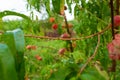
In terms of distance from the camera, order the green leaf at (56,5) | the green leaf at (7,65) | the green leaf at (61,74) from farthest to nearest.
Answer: the green leaf at (61,74) → the green leaf at (56,5) → the green leaf at (7,65)

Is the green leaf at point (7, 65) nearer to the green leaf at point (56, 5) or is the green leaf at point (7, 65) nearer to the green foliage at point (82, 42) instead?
the green foliage at point (82, 42)

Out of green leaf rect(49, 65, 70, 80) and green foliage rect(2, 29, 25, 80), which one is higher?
green foliage rect(2, 29, 25, 80)

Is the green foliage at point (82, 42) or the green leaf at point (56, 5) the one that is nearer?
the green leaf at point (56, 5)

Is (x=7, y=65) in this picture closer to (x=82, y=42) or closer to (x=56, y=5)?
(x=56, y=5)

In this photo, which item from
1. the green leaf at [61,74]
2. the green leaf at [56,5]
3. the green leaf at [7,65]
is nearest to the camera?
the green leaf at [7,65]

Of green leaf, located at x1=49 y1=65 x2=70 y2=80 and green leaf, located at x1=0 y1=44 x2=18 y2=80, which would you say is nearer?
green leaf, located at x1=0 y1=44 x2=18 y2=80

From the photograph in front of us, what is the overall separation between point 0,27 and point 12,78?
19cm

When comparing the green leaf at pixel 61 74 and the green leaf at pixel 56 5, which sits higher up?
the green leaf at pixel 56 5

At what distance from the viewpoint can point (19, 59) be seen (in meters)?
0.48

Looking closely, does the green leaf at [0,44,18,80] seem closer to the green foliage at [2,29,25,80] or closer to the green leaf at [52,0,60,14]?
the green foliage at [2,29,25,80]

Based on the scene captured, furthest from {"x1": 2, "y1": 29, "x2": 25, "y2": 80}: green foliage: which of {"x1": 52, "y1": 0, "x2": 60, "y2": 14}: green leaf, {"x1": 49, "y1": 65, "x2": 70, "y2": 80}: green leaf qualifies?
{"x1": 49, "y1": 65, "x2": 70, "y2": 80}: green leaf

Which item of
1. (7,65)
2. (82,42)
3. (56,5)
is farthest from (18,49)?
(82,42)

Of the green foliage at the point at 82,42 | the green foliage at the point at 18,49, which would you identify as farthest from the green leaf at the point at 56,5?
the green foliage at the point at 18,49

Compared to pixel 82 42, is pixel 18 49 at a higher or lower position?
higher
